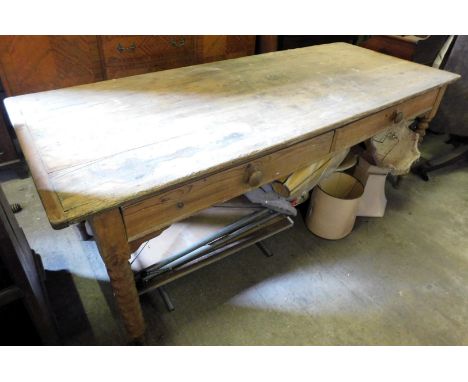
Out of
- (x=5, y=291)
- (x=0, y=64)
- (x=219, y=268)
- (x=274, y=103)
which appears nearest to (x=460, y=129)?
(x=274, y=103)

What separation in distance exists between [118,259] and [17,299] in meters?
0.36

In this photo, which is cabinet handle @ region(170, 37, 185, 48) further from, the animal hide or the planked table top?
the animal hide

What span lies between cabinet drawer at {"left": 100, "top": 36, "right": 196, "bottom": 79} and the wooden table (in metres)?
0.69

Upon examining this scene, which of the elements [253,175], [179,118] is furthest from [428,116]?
[179,118]

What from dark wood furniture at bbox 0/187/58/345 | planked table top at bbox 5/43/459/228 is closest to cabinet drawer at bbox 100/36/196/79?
planked table top at bbox 5/43/459/228

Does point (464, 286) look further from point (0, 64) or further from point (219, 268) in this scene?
point (0, 64)

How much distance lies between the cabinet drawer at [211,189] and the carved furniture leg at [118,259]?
0.03m

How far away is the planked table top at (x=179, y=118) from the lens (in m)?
0.89

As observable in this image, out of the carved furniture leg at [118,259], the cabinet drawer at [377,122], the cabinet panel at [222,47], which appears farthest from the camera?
the cabinet panel at [222,47]

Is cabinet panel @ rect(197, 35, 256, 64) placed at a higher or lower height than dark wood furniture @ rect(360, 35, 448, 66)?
lower

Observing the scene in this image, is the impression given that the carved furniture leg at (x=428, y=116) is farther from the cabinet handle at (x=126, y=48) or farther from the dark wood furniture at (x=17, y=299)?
the dark wood furniture at (x=17, y=299)

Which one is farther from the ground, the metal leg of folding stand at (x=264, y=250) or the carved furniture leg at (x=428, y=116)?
the carved furniture leg at (x=428, y=116)

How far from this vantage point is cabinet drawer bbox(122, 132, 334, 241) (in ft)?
3.03

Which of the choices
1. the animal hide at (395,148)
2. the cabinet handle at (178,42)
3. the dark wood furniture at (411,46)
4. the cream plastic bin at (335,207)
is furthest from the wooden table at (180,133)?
the cabinet handle at (178,42)
